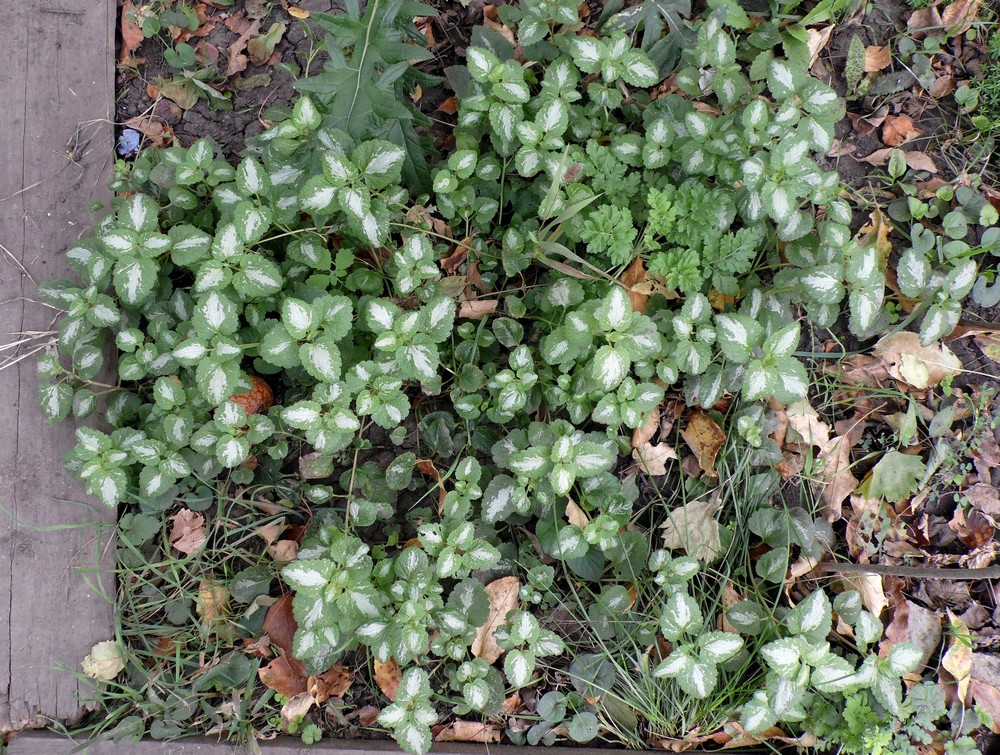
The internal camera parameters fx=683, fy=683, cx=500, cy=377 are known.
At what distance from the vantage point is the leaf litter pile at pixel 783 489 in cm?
231

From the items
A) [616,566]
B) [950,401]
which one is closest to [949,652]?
[950,401]

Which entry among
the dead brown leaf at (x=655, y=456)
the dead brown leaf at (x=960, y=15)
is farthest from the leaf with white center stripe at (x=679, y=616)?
the dead brown leaf at (x=960, y=15)

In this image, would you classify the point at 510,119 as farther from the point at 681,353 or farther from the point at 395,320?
the point at 681,353

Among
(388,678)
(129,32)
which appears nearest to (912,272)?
(388,678)

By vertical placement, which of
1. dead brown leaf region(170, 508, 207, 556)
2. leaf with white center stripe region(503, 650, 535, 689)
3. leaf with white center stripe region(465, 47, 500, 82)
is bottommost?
dead brown leaf region(170, 508, 207, 556)

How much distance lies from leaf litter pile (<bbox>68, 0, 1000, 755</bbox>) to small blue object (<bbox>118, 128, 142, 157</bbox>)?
0.13 feet

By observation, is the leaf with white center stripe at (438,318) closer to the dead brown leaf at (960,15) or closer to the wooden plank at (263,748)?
the wooden plank at (263,748)

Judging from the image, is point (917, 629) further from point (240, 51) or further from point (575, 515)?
point (240, 51)

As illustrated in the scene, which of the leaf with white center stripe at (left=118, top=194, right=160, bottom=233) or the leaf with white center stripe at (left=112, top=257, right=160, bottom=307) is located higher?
the leaf with white center stripe at (left=118, top=194, right=160, bottom=233)

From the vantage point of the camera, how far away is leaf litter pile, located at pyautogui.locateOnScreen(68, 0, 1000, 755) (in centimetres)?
231

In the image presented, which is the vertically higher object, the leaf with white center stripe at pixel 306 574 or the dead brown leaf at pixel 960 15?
the dead brown leaf at pixel 960 15

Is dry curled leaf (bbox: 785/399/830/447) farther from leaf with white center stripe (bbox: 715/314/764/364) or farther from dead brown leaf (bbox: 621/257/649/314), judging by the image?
dead brown leaf (bbox: 621/257/649/314)

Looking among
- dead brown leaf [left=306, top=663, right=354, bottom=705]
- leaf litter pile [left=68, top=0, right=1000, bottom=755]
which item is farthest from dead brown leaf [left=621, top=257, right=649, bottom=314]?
dead brown leaf [left=306, top=663, right=354, bottom=705]

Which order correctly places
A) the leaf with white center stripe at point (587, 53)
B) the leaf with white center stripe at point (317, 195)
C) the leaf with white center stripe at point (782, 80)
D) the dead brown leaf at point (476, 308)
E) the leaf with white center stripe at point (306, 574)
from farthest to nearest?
the dead brown leaf at point (476, 308) → the leaf with white center stripe at point (587, 53) → the leaf with white center stripe at point (782, 80) → the leaf with white center stripe at point (317, 195) → the leaf with white center stripe at point (306, 574)
